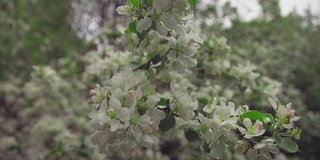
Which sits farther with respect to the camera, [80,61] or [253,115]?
[80,61]

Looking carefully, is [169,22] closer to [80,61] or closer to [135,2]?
[135,2]

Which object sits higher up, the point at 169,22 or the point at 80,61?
the point at 80,61

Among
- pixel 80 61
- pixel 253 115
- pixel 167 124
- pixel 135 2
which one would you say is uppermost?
pixel 80 61

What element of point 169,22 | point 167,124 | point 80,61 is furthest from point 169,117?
point 80,61

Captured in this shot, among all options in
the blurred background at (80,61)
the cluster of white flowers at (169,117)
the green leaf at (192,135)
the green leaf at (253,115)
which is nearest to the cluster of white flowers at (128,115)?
the cluster of white flowers at (169,117)

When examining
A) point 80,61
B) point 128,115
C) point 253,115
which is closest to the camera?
point 128,115

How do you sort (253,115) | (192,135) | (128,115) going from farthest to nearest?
(192,135) < (253,115) < (128,115)

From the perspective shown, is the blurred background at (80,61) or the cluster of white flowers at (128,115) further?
the blurred background at (80,61)

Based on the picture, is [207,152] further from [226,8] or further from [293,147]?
[226,8]

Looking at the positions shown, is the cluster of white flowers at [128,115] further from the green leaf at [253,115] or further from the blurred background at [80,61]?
the blurred background at [80,61]

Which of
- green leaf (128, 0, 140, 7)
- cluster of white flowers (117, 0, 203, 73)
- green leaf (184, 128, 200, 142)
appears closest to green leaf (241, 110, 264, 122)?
green leaf (184, 128, 200, 142)
